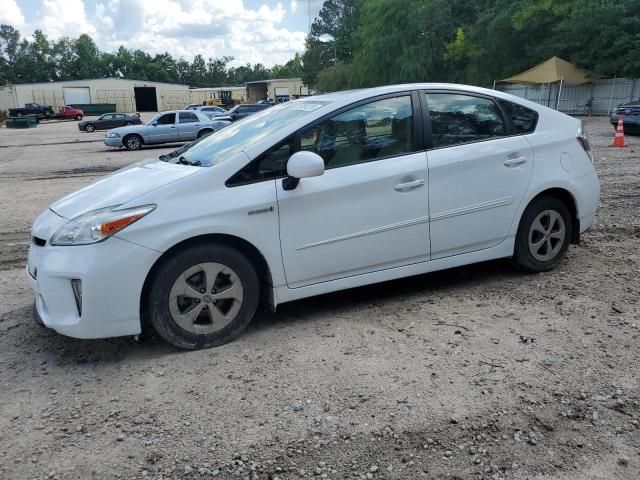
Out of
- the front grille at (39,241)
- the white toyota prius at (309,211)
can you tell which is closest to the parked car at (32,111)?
the white toyota prius at (309,211)

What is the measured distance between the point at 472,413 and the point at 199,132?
2149cm

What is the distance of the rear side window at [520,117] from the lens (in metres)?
4.74

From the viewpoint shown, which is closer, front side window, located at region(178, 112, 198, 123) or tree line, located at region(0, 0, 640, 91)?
front side window, located at region(178, 112, 198, 123)

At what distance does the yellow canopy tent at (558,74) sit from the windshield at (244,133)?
32782 millimetres

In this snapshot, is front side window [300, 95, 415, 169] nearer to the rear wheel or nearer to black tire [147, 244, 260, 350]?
black tire [147, 244, 260, 350]

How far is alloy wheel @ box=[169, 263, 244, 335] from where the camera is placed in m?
3.61

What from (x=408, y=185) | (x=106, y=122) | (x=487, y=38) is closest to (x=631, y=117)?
(x=408, y=185)

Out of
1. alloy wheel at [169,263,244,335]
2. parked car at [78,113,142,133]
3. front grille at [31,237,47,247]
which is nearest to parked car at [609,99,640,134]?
alloy wheel at [169,263,244,335]

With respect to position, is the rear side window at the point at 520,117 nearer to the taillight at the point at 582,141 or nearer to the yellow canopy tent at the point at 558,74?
the taillight at the point at 582,141

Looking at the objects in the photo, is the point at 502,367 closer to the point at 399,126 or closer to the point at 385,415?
the point at 385,415

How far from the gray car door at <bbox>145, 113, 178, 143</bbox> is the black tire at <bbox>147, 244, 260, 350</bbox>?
19.7 metres

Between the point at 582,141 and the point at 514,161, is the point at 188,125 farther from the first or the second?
the point at 514,161

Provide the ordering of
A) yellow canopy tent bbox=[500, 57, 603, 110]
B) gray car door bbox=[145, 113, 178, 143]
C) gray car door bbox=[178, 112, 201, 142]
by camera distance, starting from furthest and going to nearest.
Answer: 1. yellow canopy tent bbox=[500, 57, 603, 110]
2. gray car door bbox=[178, 112, 201, 142]
3. gray car door bbox=[145, 113, 178, 143]

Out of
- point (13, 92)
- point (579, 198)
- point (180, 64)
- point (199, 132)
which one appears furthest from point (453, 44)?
point (180, 64)
